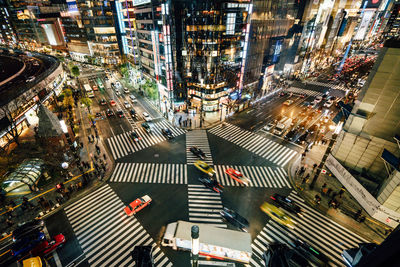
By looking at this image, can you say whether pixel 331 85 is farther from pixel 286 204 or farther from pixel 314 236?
pixel 314 236

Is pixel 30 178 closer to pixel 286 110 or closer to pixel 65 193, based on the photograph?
pixel 65 193

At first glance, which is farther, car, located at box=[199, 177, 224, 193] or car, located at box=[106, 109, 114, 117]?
car, located at box=[106, 109, 114, 117]

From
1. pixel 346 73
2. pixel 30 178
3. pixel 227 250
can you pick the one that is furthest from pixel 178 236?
pixel 346 73

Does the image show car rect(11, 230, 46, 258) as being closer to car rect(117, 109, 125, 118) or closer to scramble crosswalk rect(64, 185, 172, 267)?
scramble crosswalk rect(64, 185, 172, 267)

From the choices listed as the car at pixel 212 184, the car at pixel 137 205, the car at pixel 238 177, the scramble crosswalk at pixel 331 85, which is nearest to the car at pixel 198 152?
the car at pixel 212 184

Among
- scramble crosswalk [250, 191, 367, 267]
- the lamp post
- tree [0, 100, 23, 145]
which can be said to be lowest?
scramble crosswalk [250, 191, 367, 267]

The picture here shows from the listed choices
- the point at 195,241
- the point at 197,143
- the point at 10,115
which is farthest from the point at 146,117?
the point at 195,241

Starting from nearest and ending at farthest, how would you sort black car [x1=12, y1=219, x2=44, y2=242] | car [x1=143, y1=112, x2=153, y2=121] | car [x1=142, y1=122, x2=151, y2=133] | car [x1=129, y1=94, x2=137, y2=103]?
black car [x1=12, y1=219, x2=44, y2=242]
car [x1=142, y1=122, x2=151, y2=133]
car [x1=143, y1=112, x2=153, y2=121]
car [x1=129, y1=94, x2=137, y2=103]

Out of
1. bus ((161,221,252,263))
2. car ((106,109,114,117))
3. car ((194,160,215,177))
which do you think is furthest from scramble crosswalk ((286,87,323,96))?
car ((106,109,114,117))
